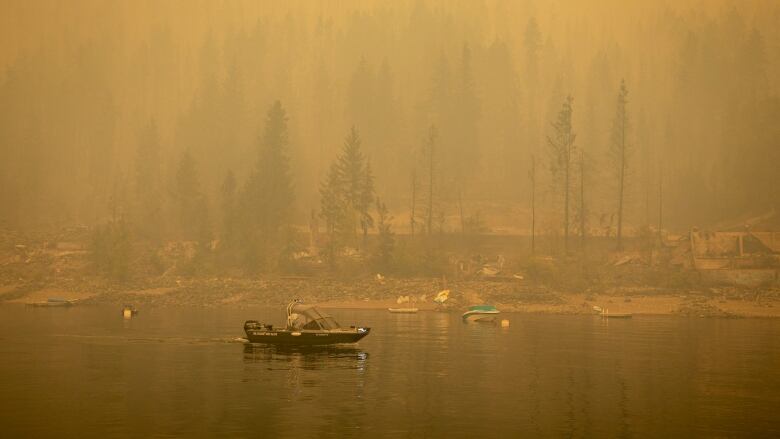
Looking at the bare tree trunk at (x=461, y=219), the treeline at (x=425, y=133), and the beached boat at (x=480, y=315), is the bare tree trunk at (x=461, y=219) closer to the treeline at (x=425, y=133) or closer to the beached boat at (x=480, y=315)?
the treeline at (x=425, y=133)

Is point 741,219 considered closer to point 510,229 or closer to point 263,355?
point 510,229

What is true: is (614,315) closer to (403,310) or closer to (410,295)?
(403,310)

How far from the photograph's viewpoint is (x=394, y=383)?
4806 centimetres

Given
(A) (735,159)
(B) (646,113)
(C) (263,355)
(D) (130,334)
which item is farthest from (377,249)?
(B) (646,113)

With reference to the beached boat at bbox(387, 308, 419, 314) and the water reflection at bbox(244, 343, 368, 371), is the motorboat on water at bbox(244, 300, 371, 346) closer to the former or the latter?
the water reflection at bbox(244, 343, 368, 371)

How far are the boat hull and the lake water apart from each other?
2.85 ft

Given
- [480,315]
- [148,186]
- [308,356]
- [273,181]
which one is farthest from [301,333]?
[148,186]

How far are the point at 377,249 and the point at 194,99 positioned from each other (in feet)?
265

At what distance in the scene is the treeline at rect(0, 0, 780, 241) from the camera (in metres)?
135

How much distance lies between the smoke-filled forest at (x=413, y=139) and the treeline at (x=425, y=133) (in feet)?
1.53

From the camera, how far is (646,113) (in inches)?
6890

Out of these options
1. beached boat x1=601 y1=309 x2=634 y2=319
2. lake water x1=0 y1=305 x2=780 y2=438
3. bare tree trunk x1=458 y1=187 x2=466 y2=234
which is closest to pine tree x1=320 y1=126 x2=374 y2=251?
bare tree trunk x1=458 y1=187 x2=466 y2=234

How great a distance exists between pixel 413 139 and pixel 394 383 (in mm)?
115330

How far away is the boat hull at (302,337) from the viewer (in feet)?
206
